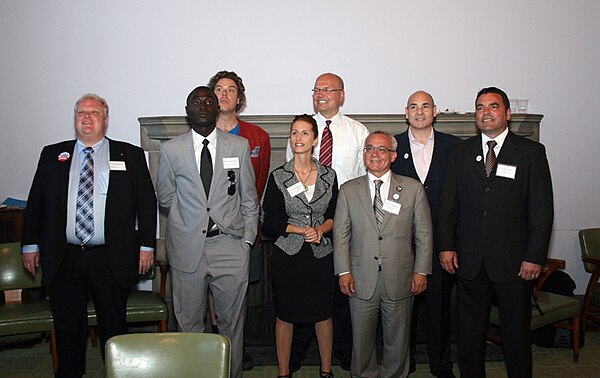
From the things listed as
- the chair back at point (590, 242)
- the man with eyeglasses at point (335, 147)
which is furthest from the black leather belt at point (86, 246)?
the chair back at point (590, 242)

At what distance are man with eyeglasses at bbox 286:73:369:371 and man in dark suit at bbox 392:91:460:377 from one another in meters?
0.28

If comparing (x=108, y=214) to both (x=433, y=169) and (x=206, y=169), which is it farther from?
(x=433, y=169)

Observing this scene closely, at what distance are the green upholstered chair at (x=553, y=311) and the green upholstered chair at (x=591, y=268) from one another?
31 centimetres

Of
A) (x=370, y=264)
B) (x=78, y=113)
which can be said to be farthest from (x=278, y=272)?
(x=78, y=113)

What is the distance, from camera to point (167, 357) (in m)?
2.06

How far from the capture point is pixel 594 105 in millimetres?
5258

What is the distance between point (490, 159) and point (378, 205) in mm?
671

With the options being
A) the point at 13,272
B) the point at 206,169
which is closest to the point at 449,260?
the point at 206,169

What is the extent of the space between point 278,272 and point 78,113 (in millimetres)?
1444

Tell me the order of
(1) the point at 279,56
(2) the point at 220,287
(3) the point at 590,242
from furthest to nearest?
(1) the point at 279,56, (3) the point at 590,242, (2) the point at 220,287

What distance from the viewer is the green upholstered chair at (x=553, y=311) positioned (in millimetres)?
4062

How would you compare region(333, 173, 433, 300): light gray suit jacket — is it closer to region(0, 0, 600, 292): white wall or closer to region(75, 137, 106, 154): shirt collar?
region(75, 137, 106, 154): shirt collar

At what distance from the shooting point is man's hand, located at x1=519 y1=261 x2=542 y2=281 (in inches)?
126

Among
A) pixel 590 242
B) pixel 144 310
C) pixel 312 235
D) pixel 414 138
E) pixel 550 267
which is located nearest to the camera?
pixel 312 235
